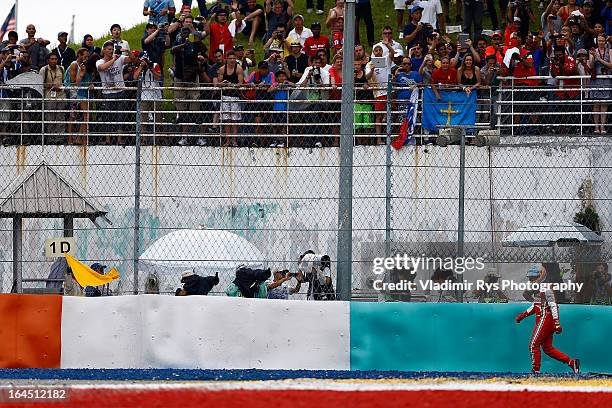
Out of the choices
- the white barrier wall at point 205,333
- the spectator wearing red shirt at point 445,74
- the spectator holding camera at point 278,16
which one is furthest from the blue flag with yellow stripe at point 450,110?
the spectator holding camera at point 278,16

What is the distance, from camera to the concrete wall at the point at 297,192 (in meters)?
15.0

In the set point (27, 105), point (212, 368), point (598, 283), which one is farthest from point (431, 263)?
point (27, 105)

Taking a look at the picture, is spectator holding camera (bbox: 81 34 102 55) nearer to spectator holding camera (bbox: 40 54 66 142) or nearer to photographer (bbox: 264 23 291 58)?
spectator holding camera (bbox: 40 54 66 142)

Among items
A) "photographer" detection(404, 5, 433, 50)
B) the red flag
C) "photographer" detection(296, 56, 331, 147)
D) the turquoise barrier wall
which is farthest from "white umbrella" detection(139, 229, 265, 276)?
"photographer" detection(404, 5, 433, 50)

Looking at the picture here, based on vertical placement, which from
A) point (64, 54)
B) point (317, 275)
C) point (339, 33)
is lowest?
point (317, 275)

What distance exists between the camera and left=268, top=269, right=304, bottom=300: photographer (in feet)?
43.4

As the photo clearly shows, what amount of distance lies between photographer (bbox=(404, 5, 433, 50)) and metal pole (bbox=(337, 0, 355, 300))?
684 centimetres

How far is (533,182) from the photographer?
48.0ft

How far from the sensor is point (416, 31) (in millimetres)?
19625

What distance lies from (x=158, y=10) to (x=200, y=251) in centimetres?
824

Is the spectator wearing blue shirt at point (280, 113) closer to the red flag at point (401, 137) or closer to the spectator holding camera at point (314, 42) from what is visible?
the red flag at point (401, 137)

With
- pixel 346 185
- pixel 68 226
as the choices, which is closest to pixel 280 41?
pixel 68 226

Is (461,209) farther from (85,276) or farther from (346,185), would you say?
(85,276)

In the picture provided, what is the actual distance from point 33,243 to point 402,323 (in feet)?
20.8
